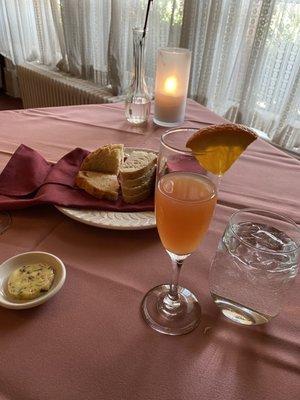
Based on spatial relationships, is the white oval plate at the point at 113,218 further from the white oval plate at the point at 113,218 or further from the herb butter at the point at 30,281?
the herb butter at the point at 30,281

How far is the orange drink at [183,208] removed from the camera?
454 mm

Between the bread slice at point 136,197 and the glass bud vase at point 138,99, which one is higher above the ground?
the glass bud vase at point 138,99

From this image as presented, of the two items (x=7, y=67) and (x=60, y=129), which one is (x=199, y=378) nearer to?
(x=60, y=129)

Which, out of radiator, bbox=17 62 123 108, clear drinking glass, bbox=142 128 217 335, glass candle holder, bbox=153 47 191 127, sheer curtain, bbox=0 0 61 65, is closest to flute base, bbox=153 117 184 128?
glass candle holder, bbox=153 47 191 127

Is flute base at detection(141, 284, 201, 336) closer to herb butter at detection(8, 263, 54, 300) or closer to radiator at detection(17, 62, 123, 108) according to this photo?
herb butter at detection(8, 263, 54, 300)

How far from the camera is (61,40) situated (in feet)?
7.20

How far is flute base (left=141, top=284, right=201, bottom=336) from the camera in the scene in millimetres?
472

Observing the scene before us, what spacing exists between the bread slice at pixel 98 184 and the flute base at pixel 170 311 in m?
0.23

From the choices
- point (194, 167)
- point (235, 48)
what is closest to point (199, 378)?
point (194, 167)

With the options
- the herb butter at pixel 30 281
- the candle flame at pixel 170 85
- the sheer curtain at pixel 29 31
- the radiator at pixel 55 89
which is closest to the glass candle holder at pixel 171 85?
the candle flame at pixel 170 85

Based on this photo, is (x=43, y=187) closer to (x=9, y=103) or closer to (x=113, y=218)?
(x=113, y=218)

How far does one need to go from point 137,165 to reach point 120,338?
1.20ft

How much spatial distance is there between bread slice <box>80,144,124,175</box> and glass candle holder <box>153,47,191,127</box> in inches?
14.8

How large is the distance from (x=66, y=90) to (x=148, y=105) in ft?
4.08
